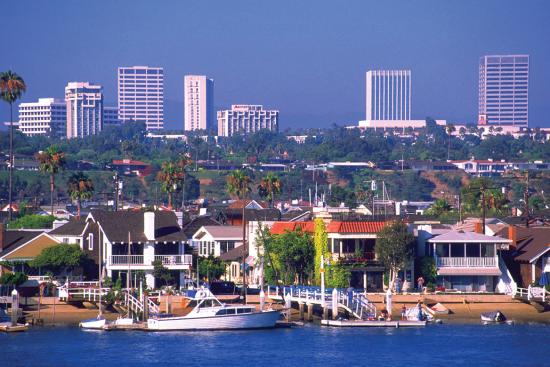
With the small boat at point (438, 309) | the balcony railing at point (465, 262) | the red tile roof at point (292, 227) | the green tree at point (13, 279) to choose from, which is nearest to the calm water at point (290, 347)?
the small boat at point (438, 309)

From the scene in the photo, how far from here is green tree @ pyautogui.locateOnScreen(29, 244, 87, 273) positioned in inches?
3287

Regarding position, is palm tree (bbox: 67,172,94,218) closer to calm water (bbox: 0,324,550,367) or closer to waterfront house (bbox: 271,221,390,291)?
waterfront house (bbox: 271,221,390,291)

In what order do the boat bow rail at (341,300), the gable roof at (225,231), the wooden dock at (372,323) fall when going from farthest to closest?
1. the gable roof at (225,231)
2. the boat bow rail at (341,300)
3. the wooden dock at (372,323)

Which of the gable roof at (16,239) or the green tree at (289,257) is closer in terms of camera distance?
the green tree at (289,257)

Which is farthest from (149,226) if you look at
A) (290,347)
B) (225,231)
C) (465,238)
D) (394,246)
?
(225,231)

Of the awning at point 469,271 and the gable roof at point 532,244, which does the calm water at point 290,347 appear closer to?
the awning at point 469,271

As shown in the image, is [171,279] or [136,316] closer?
[136,316]

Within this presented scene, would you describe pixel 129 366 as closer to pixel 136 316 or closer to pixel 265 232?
pixel 136 316

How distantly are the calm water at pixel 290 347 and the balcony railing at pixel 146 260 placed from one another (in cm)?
1003

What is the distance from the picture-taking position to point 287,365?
210 ft

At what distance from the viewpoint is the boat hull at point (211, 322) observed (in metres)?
72.8

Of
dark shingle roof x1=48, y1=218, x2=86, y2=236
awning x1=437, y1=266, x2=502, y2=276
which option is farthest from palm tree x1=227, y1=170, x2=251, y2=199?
awning x1=437, y1=266, x2=502, y2=276

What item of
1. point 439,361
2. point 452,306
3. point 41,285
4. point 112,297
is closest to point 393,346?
point 439,361

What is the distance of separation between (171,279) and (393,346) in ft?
64.5
